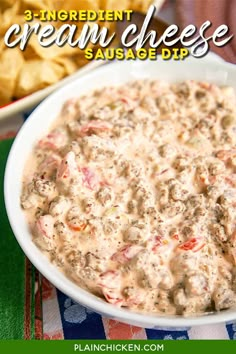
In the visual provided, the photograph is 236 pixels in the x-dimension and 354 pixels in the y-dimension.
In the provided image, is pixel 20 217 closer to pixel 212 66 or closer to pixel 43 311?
pixel 43 311

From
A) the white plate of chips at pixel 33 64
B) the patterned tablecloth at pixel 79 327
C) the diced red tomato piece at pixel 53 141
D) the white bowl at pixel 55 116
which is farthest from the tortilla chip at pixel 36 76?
the patterned tablecloth at pixel 79 327

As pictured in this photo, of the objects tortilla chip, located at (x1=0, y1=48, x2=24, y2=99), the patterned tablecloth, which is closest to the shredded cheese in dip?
the patterned tablecloth

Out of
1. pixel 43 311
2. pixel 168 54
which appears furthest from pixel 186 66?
pixel 43 311

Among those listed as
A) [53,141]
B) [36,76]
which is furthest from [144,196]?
[36,76]

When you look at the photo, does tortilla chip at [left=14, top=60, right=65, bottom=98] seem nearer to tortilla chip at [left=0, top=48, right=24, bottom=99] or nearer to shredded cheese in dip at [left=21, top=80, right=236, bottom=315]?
tortilla chip at [left=0, top=48, right=24, bottom=99]

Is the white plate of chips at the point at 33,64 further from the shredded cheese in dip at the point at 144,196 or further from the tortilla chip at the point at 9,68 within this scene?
the shredded cheese in dip at the point at 144,196

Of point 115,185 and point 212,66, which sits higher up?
point 212,66
